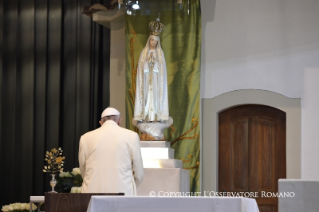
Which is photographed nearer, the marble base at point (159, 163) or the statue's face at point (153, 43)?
the marble base at point (159, 163)

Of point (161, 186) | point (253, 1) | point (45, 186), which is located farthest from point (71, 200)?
point (45, 186)

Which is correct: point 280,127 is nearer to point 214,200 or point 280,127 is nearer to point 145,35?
point 145,35

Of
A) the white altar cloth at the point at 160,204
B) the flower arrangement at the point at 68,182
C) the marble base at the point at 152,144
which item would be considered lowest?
the flower arrangement at the point at 68,182

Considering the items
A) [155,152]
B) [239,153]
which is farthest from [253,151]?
[155,152]

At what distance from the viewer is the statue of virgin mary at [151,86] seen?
7.67 metres

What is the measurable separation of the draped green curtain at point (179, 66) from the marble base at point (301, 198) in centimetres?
405

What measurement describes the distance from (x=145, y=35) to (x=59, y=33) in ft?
7.98

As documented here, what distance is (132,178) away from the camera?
5070 mm

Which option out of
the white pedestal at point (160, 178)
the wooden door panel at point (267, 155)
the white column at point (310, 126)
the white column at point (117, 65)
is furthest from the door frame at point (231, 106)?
the white pedestal at point (160, 178)

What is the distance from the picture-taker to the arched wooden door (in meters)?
8.60

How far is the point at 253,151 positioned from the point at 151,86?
6.36 ft

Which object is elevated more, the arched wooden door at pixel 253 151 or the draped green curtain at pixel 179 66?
the draped green curtain at pixel 179 66

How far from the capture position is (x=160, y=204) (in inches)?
146

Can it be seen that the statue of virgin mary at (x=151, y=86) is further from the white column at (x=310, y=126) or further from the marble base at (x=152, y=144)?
the white column at (x=310, y=126)
